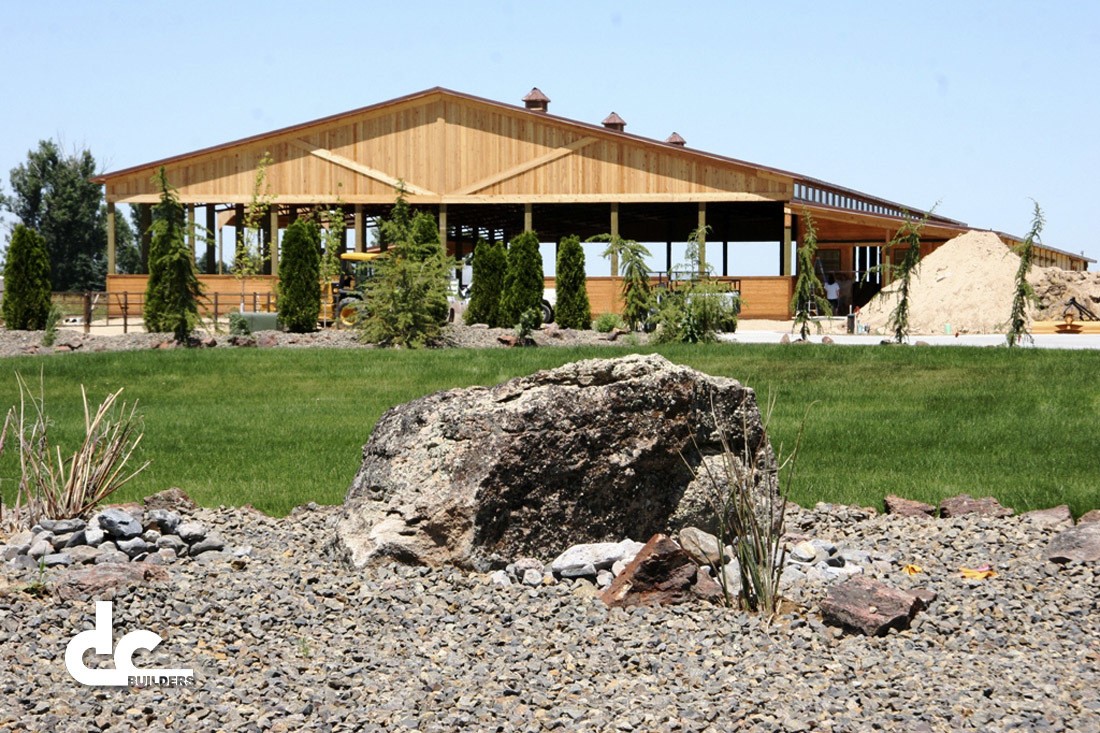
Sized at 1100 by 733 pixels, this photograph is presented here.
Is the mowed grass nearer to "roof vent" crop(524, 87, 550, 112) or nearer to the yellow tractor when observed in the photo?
the yellow tractor

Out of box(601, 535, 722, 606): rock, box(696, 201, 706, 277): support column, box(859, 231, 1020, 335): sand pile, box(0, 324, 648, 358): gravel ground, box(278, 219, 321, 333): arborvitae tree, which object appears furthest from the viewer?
box(859, 231, 1020, 335): sand pile

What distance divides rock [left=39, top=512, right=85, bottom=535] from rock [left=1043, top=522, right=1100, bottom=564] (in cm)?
519

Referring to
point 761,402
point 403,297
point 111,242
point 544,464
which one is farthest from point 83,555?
point 111,242

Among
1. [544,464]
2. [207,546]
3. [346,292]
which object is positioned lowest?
[207,546]

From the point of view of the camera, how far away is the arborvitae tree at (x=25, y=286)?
90.2 ft

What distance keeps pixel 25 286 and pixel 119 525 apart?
75.7 feet

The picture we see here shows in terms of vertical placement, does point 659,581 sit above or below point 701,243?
below

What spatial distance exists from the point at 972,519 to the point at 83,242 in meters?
56.9

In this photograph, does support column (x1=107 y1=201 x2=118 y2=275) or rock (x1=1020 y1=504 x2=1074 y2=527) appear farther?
support column (x1=107 y1=201 x2=118 y2=275)

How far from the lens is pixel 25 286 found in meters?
27.6

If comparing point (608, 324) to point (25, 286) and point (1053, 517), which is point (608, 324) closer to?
point (25, 286)

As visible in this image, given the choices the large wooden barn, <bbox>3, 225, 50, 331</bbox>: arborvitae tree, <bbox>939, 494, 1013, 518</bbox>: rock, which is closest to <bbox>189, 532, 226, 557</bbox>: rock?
<bbox>939, 494, 1013, 518</bbox>: rock

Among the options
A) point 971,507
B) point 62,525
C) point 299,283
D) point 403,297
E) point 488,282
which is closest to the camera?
point 62,525

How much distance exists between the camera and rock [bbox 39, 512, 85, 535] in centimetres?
668
